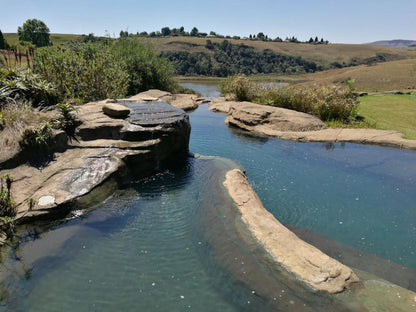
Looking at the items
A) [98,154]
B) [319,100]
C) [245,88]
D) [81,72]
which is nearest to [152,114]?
[98,154]

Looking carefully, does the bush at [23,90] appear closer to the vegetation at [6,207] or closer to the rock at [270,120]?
the vegetation at [6,207]

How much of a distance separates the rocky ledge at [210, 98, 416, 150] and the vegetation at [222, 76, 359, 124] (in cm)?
128

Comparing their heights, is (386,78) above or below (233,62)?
below

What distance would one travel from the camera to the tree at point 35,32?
63.7 meters

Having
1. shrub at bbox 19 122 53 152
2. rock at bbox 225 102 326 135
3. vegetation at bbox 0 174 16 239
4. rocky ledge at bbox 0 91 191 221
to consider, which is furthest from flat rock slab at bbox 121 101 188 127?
rock at bbox 225 102 326 135

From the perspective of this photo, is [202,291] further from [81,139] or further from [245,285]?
[81,139]

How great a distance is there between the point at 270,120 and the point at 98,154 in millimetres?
7231

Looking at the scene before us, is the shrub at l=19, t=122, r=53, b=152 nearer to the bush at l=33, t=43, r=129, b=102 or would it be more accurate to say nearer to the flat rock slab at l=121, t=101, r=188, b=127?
the flat rock slab at l=121, t=101, r=188, b=127

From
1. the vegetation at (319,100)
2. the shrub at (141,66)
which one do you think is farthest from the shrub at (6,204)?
the shrub at (141,66)

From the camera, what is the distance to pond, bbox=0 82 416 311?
10.3 feet

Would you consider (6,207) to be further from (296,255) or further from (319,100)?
(319,100)

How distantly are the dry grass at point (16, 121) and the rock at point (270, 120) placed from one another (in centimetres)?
712

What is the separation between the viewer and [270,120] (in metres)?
11.1

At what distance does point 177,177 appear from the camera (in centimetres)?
632
